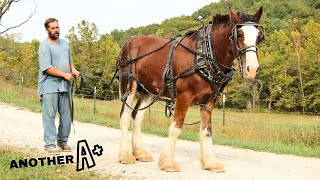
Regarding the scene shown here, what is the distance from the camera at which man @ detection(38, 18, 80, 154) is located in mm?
7254

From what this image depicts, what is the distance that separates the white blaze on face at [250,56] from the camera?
5.44 m

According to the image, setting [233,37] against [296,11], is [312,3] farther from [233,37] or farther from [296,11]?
[233,37]

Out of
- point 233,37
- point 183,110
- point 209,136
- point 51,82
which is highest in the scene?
point 233,37

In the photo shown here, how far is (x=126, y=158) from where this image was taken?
276 inches

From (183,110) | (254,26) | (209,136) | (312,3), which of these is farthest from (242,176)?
(312,3)

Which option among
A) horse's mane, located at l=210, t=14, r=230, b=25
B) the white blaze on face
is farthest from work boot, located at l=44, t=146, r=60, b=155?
the white blaze on face

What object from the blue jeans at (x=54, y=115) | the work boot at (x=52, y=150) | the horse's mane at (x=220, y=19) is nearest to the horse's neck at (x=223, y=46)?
the horse's mane at (x=220, y=19)

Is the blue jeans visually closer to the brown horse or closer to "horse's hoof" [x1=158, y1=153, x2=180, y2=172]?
the brown horse

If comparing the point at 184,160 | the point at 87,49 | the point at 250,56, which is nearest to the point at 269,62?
the point at 87,49

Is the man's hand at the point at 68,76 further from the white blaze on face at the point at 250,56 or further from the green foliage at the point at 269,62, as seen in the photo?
the green foliage at the point at 269,62

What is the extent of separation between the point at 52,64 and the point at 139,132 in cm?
205

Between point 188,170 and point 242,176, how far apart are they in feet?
2.87

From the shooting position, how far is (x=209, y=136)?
21.8 feet

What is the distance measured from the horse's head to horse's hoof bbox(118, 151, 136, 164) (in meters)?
2.62
